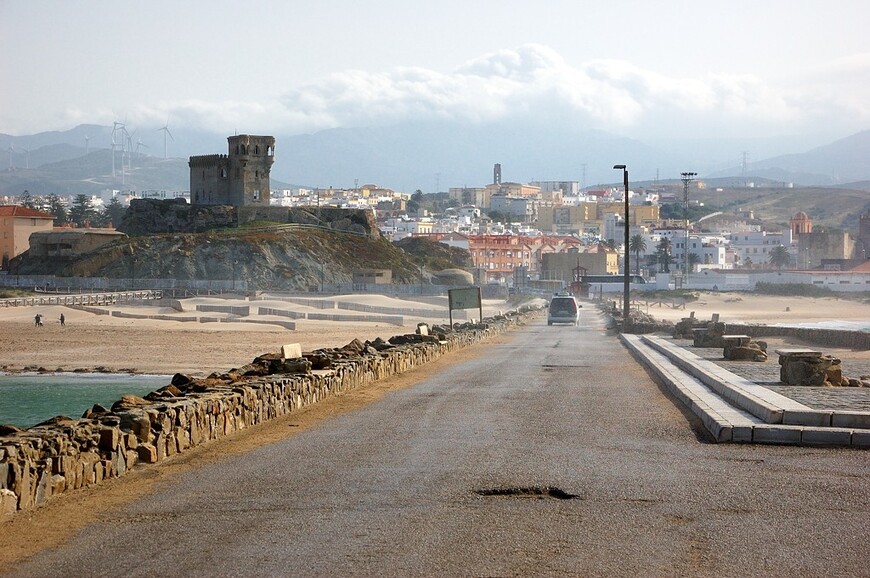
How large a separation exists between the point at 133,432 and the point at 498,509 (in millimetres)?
Result: 4237

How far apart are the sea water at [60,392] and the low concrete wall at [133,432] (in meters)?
11.0

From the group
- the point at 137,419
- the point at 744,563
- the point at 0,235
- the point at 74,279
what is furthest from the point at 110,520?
the point at 0,235

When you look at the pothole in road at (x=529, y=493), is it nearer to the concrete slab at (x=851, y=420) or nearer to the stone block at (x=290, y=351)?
the concrete slab at (x=851, y=420)

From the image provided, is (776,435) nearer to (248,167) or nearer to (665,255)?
(248,167)

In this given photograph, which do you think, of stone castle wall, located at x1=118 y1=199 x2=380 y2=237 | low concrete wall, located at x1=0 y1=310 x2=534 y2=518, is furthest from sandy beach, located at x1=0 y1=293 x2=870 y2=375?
stone castle wall, located at x1=118 y1=199 x2=380 y2=237

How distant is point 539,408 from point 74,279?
109m

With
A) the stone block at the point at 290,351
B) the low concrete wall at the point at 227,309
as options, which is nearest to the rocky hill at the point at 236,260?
the low concrete wall at the point at 227,309

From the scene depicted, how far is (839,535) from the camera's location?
7672 mm

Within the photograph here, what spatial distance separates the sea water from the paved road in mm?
15551

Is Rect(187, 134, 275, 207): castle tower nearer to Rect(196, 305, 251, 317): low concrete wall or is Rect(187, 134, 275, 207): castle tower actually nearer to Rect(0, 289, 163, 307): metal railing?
Rect(0, 289, 163, 307): metal railing

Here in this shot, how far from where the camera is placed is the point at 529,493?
9.10m

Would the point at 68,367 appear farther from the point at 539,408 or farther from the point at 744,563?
the point at 744,563

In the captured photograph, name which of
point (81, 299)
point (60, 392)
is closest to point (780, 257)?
point (81, 299)

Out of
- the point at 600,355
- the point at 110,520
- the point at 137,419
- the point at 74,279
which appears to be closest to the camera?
the point at 110,520
